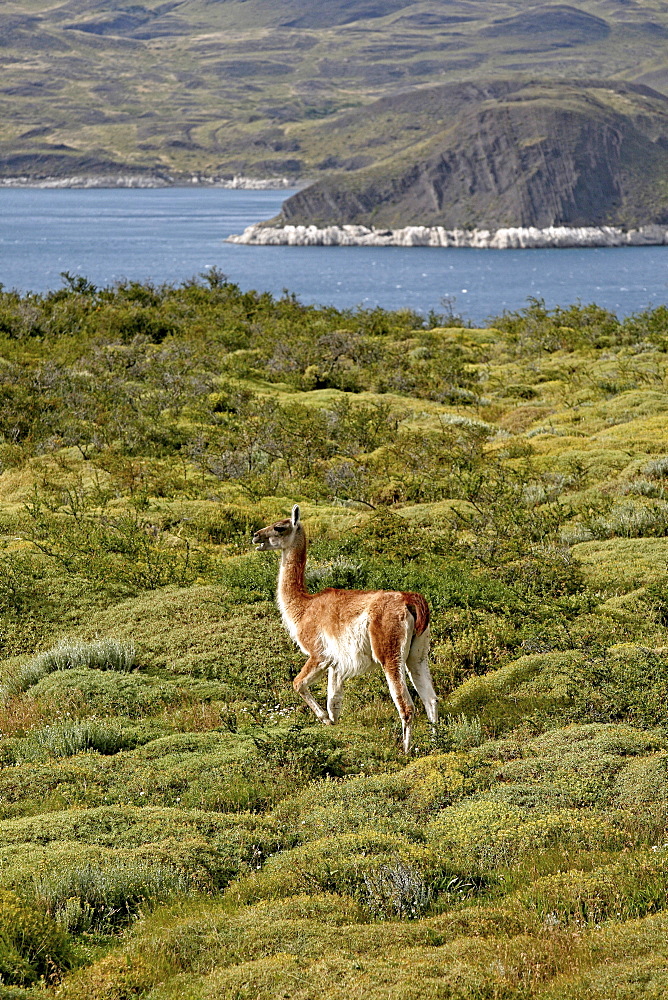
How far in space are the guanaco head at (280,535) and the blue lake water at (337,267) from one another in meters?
60.9

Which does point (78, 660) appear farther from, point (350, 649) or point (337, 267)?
point (337, 267)

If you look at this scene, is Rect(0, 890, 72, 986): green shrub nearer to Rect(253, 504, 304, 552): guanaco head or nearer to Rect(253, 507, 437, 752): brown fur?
Rect(253, 507, 437, 752): brown fur

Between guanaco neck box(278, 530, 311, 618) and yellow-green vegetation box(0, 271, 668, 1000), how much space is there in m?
1.02

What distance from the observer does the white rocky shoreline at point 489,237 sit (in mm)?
188375

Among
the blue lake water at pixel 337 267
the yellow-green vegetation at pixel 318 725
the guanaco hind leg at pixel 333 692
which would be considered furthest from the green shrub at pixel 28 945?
the blue lake water at pixel 337 267

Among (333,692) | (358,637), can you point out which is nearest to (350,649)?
(358,637)

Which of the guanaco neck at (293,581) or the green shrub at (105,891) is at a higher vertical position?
the guanaco neck at (293,581)

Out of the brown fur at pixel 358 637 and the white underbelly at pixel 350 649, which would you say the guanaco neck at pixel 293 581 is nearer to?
the brown fur at pixel 358 637

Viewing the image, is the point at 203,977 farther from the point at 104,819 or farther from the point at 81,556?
the point at 81,556

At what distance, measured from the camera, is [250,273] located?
117 metres

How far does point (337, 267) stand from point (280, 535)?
131 meters

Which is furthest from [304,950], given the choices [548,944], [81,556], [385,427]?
[385,427]

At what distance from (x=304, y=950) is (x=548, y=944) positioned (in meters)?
1.35

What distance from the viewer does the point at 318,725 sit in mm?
9391
